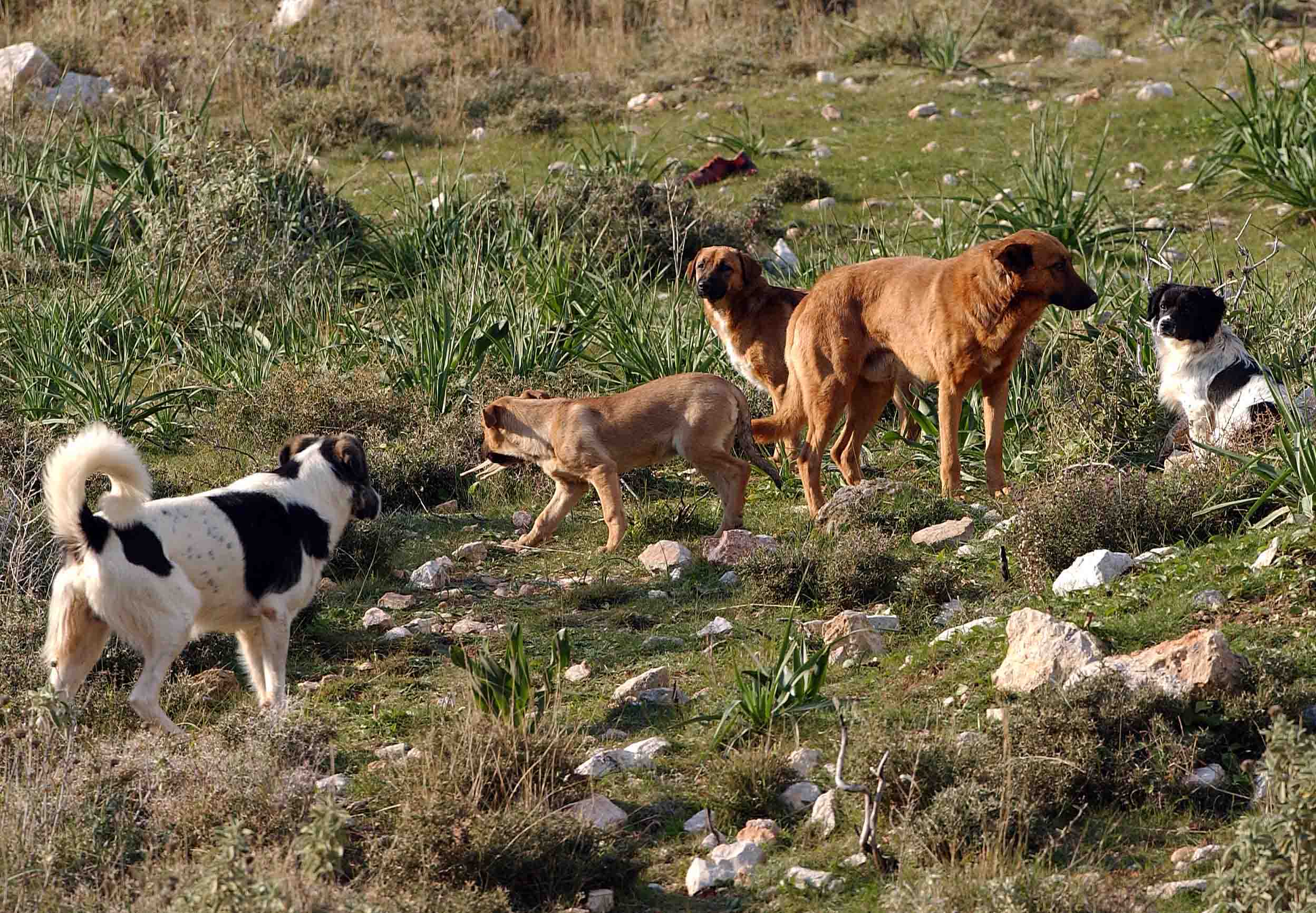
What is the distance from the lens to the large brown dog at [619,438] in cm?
914

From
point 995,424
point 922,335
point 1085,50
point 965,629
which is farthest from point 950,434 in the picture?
point 1085,50

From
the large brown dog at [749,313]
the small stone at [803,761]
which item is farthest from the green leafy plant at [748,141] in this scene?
the small stone at [803,761]

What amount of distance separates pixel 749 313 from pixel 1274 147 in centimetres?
716

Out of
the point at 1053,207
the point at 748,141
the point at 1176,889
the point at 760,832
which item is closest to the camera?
the point at 1176,889

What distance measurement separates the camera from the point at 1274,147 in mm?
14945

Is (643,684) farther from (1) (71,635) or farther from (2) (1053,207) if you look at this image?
(2) (1053,207)

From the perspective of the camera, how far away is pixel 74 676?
6.05m

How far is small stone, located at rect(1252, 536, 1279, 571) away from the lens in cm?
660

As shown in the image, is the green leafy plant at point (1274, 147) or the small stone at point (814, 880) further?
the green leafy plant at point (1274, 147)

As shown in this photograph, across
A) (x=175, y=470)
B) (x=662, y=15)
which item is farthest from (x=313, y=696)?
(x=662, y=15)

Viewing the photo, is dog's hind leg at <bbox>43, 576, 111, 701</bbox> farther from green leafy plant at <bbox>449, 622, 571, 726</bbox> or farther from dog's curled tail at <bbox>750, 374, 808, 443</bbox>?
dog's curled tail at <bbox>750, 374, 808, 443</bbox>

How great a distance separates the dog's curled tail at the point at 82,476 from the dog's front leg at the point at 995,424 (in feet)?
17.1

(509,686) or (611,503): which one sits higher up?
(509,686)

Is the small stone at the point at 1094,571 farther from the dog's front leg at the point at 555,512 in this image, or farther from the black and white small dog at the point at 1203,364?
the dog's front leg at the point at 555,512
